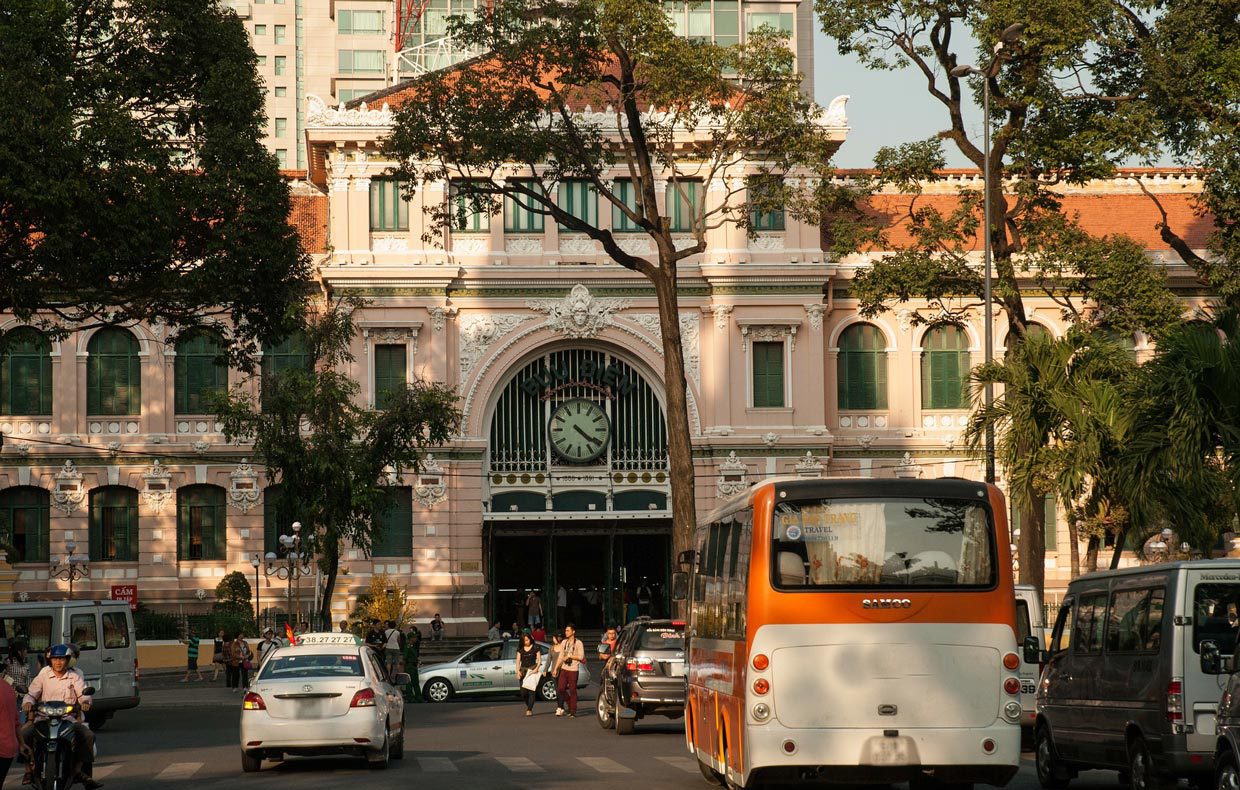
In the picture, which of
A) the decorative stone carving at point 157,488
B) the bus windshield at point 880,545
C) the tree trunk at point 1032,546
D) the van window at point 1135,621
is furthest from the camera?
the decorative stone carving at point 157,488

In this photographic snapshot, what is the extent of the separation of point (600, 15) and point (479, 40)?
2.24 m

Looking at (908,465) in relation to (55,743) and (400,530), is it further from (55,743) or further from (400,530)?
(55,743)

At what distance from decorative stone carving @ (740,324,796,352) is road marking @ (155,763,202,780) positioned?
30.6m

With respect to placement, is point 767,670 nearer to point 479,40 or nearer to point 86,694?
point 86,694

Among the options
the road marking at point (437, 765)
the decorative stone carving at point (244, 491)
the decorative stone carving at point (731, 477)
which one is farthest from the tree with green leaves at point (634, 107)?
the decorative stone carving at point (244, 491)

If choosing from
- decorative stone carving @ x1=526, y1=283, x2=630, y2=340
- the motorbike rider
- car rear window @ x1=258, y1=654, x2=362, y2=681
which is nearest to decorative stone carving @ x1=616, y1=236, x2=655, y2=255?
decorative stone carving @ x1=526, y1=283, x2=630, y2=340

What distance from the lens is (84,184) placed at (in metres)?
25.3

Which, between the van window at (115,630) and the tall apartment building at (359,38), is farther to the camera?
the tall apartment building at (359,38)

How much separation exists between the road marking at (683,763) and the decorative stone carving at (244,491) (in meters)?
31.2

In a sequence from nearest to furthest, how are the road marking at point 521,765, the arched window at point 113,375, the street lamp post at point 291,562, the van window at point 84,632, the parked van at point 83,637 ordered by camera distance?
the road marking at point 521,765
the parked van at point 83,637
the van window at point 84,632
the street lamp post at point 291,562
the arched window at point 113,375

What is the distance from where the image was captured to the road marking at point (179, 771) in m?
21.1

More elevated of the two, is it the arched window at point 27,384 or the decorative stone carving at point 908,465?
the arched window at point 27,384

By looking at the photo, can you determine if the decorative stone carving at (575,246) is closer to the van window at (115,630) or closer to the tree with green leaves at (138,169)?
the tree with green leaves at (138,169)

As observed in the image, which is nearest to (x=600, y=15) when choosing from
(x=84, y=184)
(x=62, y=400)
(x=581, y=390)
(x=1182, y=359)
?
(x=84, y=184)
